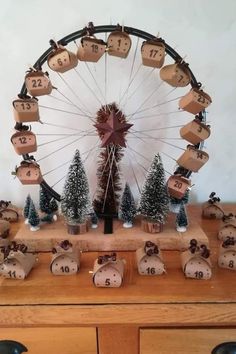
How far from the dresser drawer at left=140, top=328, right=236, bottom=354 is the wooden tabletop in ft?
0.23

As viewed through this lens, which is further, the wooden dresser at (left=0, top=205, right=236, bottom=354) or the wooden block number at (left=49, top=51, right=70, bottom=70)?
the wooden block number at (left=49, top=51, right=70, bottom=70)

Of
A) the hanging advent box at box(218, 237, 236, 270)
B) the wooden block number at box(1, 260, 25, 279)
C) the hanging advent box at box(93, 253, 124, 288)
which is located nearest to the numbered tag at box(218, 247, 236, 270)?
the hanging advent box at box(218, 237, 236, 270)

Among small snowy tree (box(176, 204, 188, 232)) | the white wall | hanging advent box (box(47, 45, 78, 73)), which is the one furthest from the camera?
the white wall

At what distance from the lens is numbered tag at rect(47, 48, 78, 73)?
0.79 m

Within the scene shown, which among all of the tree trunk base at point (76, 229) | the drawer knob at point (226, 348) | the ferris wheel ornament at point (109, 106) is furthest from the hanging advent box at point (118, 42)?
the drawer knob at point (226, 348)

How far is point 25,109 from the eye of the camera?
0.82 metres

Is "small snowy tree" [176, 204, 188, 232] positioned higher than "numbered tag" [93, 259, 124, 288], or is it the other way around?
"small snowy tree" [176, 204, 188, 232]

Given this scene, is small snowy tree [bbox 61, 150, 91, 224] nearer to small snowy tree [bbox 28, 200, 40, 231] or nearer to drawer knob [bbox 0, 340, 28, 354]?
small snowy tree [bbox 28, 200, 40, 231]

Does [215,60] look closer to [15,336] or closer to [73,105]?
[73,105]

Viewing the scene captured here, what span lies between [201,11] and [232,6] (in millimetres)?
91

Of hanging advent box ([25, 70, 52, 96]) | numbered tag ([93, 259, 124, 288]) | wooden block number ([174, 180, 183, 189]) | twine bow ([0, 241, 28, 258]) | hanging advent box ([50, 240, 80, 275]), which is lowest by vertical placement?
numbered tag ([93, 259, 124, 288])

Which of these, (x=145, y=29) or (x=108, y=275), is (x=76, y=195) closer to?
(x=108, y=275)

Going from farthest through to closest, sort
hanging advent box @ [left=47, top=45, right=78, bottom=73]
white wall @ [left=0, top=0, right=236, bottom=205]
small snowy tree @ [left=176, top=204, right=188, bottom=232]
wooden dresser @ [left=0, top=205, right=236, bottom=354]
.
A: white wall @ [left=0, top=0, right=236, bottom=205] < small snowy tree @ [left=176, top=204, right=188, bottom=232] < hanging advent box @ [left=47, top=45, right=78, bottom=73] < wooden dresser @ [left=0, top=205, right=236, bottom=354]

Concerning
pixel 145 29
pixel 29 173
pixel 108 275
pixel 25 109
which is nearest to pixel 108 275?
pixel 108 275
